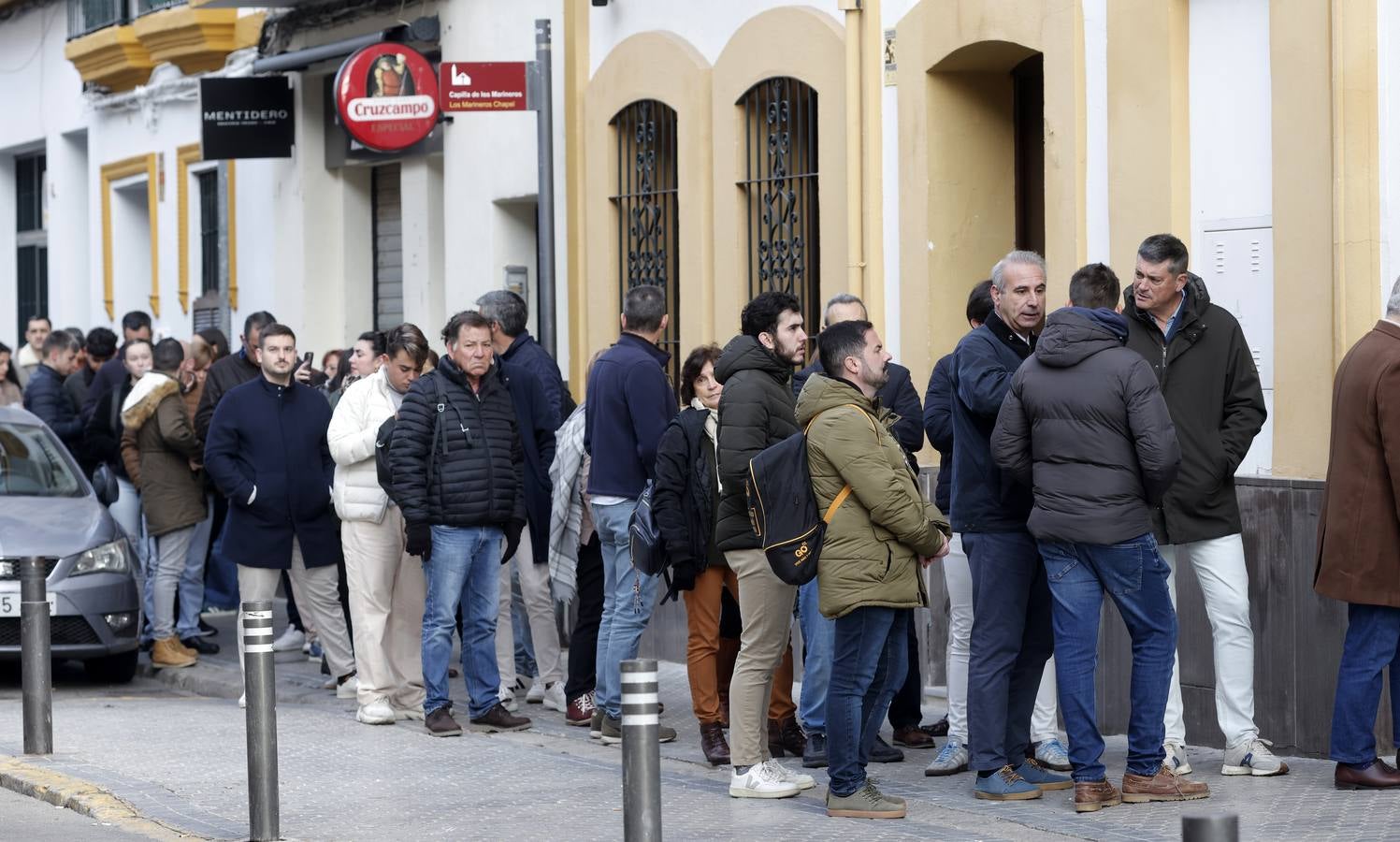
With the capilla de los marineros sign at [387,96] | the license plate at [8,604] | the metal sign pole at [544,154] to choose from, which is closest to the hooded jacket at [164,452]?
the license plate at [8,604]

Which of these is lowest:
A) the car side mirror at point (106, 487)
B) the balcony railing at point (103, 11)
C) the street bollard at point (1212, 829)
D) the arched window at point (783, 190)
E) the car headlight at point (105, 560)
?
the car headlight at point (105, 560)

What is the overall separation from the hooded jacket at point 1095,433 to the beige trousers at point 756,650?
47.0 inches

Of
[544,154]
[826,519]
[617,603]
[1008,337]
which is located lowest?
[617,603]

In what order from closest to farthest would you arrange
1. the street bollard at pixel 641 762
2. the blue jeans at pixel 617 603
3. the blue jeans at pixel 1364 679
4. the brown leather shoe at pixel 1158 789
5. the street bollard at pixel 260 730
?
the street bollard at pixel 641 762 < the street bollard at pixel 260 730 < the brown leather shoe at pixel 1158 789 < the blue jeans at pixel 1364 679 < the blue jeans at pixel 617 603

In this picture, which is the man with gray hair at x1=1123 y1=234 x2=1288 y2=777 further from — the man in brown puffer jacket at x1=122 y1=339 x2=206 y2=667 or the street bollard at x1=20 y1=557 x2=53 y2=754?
the man in brown puffer jacket at x1=122 y1=339 x2=206 y2=667

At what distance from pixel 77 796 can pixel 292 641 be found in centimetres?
463

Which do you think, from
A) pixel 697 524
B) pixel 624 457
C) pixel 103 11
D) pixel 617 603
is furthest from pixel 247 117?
pixel 697 524

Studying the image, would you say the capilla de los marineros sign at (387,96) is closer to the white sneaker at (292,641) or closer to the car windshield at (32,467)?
the car windshield at (32,467)

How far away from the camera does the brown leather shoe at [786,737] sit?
364 inches

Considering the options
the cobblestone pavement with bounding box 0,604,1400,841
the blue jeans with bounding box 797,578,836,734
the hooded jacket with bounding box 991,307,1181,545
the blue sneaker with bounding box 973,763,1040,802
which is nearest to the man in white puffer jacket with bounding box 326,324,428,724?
the cobblestone pavement with bounding box 0,604,1400,841

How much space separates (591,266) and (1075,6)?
4781mm

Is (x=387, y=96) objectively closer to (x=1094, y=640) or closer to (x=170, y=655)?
(x=170, y=655)

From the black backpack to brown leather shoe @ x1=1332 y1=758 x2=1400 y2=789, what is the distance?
213 cm

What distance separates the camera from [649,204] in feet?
45.5
